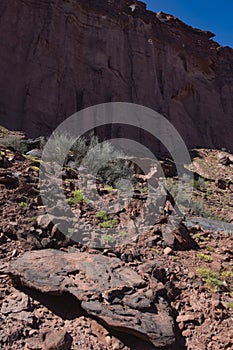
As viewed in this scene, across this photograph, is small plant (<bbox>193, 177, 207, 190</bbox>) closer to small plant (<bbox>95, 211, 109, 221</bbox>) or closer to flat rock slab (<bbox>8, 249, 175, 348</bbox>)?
small plant (<bbox>95, 211, 109, 221</bbox>)

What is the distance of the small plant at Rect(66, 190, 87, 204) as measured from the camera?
5904mm

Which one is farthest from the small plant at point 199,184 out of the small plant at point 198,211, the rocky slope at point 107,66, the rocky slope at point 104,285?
the rocky slope at point 107,66

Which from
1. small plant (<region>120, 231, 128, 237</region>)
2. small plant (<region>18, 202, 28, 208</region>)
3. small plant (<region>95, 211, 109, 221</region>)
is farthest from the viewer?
small plant (<region>95, 211, 109, 221</region>)

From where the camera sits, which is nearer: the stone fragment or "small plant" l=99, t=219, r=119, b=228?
the stone fragment

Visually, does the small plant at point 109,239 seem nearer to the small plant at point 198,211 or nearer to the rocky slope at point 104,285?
the rocky slope at point 104,285

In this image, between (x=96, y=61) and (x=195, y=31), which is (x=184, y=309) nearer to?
(x=96, y=61)

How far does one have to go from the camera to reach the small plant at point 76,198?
5.90 m

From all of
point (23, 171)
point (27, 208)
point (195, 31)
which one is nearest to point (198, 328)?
point (27, 208)

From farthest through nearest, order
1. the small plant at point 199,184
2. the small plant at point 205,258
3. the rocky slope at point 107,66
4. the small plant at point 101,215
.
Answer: the rocky slope at point 107,66
the small plant at point 199,184
the small plant at point 101,215
the small plant at point 205,258

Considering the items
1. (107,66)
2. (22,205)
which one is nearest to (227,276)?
(22,205)

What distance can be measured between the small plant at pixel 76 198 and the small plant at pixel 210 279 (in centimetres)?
228

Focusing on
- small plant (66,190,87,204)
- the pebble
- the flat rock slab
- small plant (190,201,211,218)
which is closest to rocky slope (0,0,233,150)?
small plant (190,201,211,218)

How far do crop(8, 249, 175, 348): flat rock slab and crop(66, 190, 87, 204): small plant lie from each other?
1646 mm

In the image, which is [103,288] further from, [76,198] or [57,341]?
[76,198]
